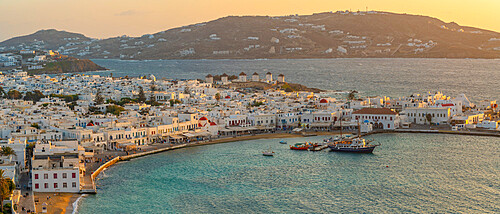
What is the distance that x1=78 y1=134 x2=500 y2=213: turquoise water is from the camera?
22.7m

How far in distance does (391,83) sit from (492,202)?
64303mm

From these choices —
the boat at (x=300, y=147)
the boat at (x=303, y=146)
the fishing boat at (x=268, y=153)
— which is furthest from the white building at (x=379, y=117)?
the fishing boat at (x=268, y=153)

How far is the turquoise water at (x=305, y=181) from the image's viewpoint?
2270 cm

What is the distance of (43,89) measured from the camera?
60562 mm

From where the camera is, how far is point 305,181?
2639cm

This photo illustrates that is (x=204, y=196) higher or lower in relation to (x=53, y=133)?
lower

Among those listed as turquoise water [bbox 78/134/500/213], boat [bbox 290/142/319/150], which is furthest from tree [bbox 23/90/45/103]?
boat [bbox 290/142/319/150]

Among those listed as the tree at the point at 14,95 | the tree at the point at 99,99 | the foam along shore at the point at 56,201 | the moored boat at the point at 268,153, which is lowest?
the foam along shore at the point at 56,201

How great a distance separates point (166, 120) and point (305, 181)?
1438 centimetres

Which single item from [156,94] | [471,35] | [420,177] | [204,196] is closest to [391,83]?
[156,94]

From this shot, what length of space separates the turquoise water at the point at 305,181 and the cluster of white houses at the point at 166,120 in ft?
8.53

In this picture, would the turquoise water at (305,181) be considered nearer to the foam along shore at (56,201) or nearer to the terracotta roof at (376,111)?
the foam along shore at (56,201)

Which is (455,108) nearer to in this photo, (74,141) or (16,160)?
(74,141)

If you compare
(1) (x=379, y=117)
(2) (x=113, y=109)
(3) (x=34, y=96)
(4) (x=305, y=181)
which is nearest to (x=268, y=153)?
(4) (x=305, y=181)
